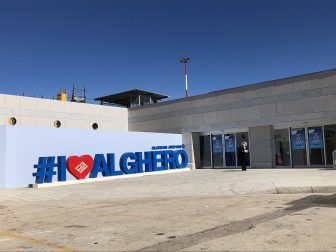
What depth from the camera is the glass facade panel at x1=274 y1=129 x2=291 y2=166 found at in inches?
870

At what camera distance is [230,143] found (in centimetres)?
2453

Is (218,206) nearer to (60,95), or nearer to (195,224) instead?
(195,224)

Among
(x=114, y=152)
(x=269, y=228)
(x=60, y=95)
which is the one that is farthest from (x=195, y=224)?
(x=60, y=95)

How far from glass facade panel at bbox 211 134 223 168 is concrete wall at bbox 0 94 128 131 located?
8051 millimetres

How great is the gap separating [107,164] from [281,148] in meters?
10.1

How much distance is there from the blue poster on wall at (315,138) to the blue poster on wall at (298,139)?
386 millimetres

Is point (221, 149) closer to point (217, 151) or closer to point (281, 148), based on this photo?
point (217, 151)

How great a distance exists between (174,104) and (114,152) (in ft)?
25.4

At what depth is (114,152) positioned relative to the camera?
68.4 ft

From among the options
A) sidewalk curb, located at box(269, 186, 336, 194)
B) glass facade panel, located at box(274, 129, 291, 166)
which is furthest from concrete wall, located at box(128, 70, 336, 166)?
sidewalk curb, located at box(269, 186, 336, 194)

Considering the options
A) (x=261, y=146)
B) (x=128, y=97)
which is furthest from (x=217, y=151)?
(x=128, y=97)

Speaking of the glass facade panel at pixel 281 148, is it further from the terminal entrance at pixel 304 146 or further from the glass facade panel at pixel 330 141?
the glass facade panel at pixel 330 141

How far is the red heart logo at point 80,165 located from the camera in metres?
18.3

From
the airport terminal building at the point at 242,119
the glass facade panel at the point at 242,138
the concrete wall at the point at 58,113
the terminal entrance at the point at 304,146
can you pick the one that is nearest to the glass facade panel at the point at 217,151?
the airport terminal building at the point at 242,119
